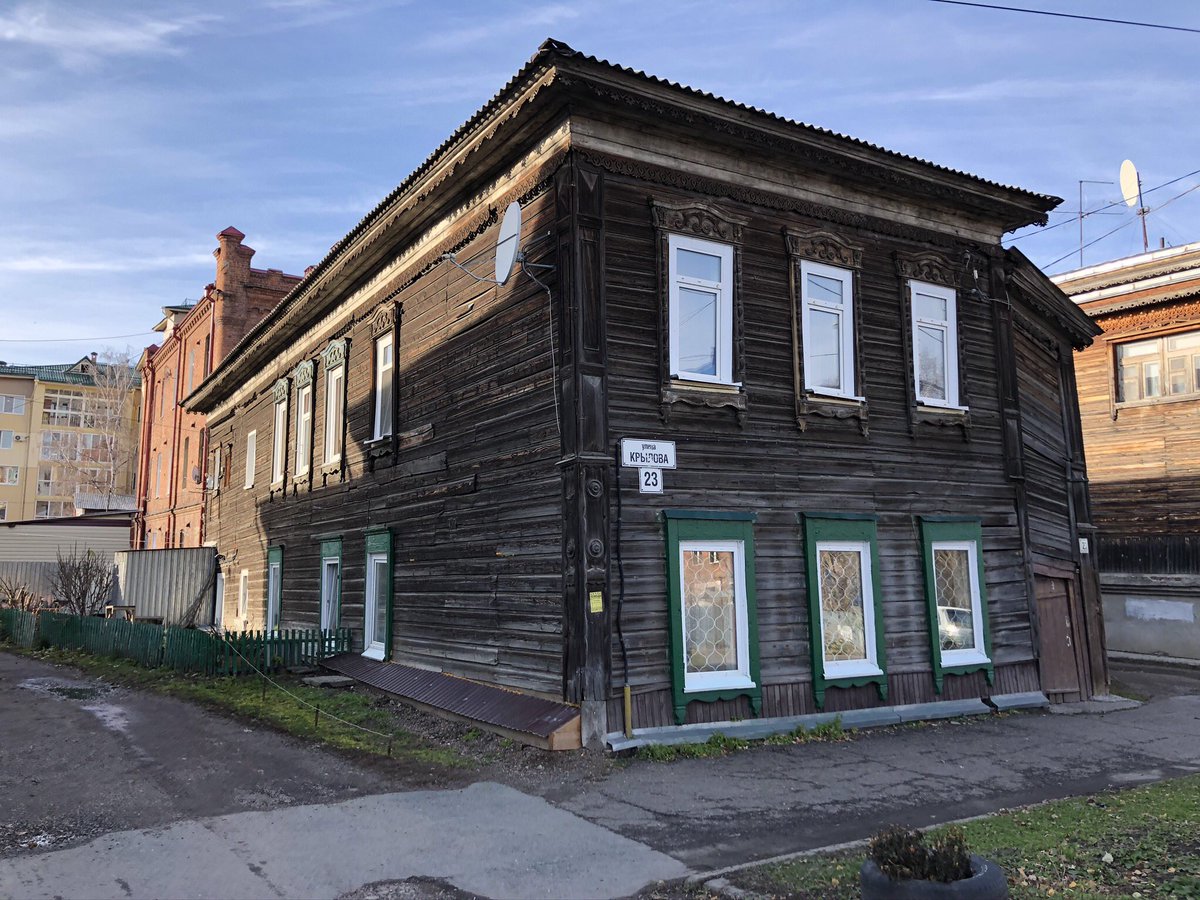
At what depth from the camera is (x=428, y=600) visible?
13562 mm

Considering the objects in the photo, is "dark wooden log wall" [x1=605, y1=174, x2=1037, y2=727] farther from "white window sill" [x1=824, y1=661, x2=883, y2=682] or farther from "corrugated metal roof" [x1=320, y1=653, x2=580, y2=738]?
"corrugated metal roof" [x1=320, y1=653, x2=580, y2=738]

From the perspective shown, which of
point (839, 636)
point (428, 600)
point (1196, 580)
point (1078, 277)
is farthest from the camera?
point (1078, 277)

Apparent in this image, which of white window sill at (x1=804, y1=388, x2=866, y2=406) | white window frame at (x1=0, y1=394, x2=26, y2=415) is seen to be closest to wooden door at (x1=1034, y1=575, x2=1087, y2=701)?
white window sill at (x1=804, y1=388, x2=866, y2=406)

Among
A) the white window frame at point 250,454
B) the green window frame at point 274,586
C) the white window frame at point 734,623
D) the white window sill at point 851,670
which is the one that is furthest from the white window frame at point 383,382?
the white window frame at point 250,454

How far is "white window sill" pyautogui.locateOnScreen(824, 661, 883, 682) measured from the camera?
38.1 feet

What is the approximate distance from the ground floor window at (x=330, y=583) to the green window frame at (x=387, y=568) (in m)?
1.43

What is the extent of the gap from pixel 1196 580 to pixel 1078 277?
378 inches

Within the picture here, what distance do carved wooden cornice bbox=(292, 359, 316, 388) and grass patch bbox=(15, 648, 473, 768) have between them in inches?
261

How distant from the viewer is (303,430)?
19.9 metres

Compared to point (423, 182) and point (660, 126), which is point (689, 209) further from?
point (423, 182)

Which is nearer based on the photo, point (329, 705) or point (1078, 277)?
point (329, 705)

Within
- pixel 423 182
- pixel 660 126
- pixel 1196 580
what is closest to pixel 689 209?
pixel 660 126

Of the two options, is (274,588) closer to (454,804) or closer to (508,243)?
(508,243)

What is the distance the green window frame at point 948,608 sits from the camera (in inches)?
504
